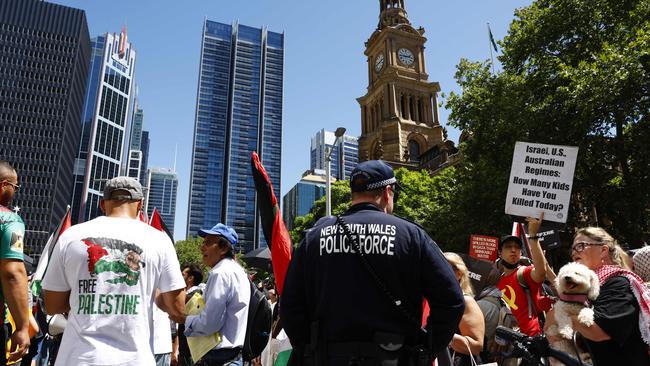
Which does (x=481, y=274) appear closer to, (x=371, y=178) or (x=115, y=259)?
(x=371, y=178)

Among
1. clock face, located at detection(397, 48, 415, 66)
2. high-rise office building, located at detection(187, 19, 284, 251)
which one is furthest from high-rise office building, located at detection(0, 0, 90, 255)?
clock face, located at detection(397, 48, 415, 66)

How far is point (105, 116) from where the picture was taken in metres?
151

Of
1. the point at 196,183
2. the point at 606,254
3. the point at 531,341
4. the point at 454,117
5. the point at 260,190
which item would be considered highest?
the point at 196,183

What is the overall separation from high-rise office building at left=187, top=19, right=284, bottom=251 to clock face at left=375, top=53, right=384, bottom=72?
9048cm

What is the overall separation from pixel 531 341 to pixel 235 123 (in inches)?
6131

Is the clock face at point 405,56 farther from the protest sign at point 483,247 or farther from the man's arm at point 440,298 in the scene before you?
the man's arm at point 440,298

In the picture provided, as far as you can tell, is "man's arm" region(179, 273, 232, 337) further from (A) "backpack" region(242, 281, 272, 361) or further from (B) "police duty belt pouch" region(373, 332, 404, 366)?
(B) "police duty belt pouch" region(373, 332, 404, 366)

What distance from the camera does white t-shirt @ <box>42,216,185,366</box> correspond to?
2891mm

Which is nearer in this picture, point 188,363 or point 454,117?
point 188,363

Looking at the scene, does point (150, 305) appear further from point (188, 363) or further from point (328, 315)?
point (188, 363)

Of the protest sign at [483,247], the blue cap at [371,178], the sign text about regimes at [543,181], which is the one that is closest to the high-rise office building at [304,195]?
the protest sign at [483,247]

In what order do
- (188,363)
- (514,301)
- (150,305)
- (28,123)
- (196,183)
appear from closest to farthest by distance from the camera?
(150,305) < (188,363) < (514,301) < (28,123) < (196,183)

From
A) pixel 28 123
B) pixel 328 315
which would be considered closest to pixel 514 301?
pixel 328 315

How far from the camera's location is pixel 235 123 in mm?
153875
